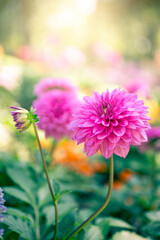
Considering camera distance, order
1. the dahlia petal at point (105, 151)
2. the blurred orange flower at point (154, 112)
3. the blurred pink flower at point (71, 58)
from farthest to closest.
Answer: the blurred pink flower at point (71, 58), the blurred orange flower at point (154, 112), the dahlia petal at point (105, 151)

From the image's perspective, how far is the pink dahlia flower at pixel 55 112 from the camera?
3.10ft

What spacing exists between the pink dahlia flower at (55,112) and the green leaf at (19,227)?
0.37m

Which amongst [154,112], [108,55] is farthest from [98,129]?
[108,55]

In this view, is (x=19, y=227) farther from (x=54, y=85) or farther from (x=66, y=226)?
(x=54, y=85)

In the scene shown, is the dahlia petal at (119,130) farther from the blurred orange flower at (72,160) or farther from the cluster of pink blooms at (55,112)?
the blurred orange flower at (72,160)

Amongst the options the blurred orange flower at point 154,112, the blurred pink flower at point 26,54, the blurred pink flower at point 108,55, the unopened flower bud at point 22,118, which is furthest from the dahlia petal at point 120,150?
the blurred pink flower at point 26,54

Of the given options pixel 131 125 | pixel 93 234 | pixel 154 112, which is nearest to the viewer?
pixel 131 125

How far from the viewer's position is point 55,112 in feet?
3.13

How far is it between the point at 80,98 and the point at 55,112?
28 cm

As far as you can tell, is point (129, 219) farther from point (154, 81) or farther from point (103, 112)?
point (154, 81)

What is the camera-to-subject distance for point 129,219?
120 cm

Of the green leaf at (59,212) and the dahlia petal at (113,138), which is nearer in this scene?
the dahlia petal at (113,138)

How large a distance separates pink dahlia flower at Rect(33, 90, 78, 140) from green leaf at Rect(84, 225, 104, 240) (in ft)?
1.27

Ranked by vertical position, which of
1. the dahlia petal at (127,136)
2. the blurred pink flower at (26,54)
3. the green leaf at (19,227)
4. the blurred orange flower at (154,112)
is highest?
the blurred pink flower at (26,54)
